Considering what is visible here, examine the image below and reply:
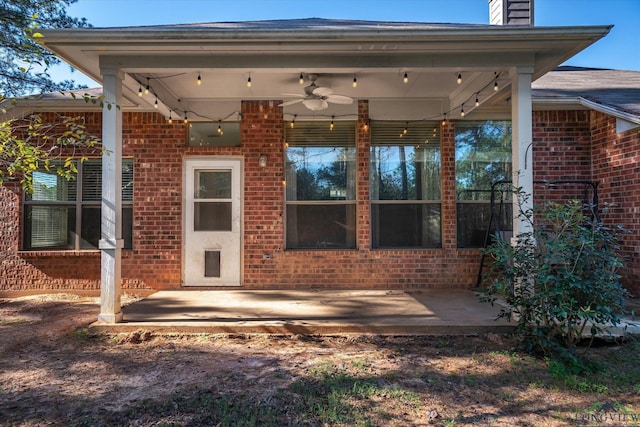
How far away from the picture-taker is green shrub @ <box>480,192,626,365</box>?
10.4ft

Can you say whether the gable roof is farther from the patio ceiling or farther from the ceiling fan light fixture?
the ceiling fan light fixture

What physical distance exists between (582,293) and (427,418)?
1.82 m

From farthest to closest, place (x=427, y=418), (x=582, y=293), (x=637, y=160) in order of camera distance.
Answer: (x=637, y=160)
(x=582, y=293)
(x=427, y=418)

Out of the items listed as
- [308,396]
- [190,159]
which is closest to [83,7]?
[190,159]

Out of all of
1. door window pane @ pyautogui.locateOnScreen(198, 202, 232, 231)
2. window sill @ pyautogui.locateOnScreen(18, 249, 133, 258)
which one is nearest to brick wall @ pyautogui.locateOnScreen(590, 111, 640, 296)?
door window pane @ pyautogui.locateOnScreen(198, 202, 232, 231)

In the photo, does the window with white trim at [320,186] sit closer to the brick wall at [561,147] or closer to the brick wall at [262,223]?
the brick wall at [262,223]

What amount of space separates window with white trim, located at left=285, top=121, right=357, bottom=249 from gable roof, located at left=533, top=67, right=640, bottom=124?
3.06 meters

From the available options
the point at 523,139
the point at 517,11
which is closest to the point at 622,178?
the point at 523,139

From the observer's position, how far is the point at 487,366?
3.32 meters

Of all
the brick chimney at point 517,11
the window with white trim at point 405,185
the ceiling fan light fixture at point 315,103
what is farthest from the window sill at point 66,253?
the brick chimney at point 517,11

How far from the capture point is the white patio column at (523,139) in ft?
13.5

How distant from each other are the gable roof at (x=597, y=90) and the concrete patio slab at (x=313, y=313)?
3.22 meters

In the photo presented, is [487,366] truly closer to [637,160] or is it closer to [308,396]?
[308,396]

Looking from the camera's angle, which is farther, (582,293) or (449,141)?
(449,141)
